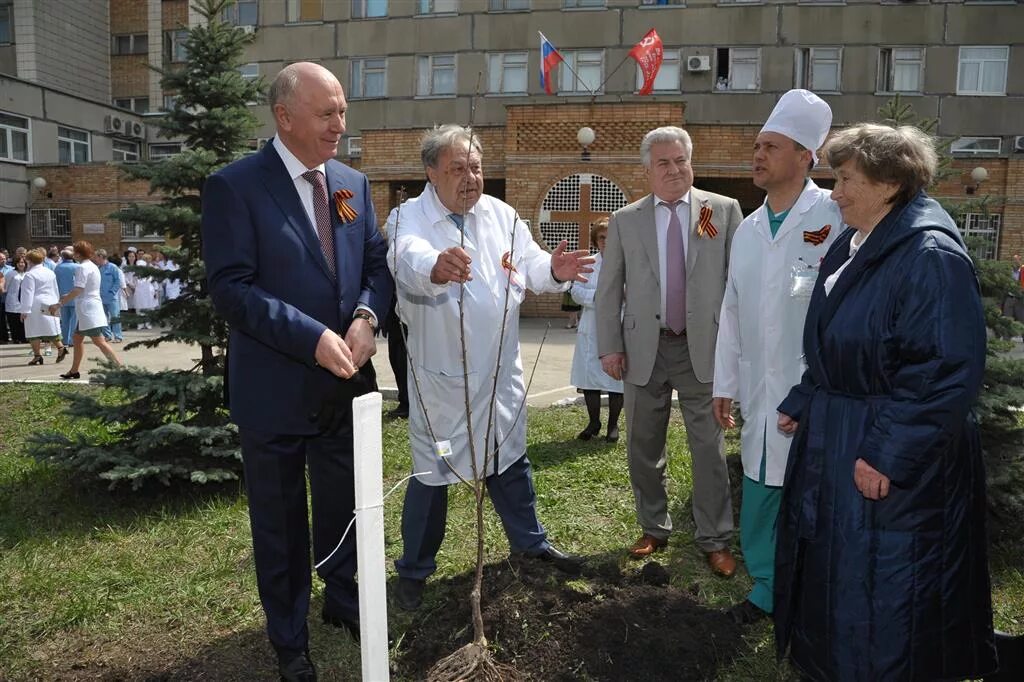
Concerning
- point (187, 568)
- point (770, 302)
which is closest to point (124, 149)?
point (187, 568)

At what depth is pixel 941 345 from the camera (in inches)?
86.5

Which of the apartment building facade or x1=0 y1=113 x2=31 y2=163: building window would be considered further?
x1=0 y1=113 x2=31 y2=163: building window

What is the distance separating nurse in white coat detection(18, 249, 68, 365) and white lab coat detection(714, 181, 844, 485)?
11599 millimetres

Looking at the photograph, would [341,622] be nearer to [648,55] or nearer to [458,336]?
[458,336]

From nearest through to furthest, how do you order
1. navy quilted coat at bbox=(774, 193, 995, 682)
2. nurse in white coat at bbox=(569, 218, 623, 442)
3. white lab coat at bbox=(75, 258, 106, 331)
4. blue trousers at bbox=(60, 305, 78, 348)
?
navy quilted coat at bbox=(774, 193, 995, 682)
nurse in white coat at bbox=(569, 218, 623, 442)
white lab coat at bbox=(75, 258, 106, 331)
blue trousers at bbox=(60, 305, 78, 348)

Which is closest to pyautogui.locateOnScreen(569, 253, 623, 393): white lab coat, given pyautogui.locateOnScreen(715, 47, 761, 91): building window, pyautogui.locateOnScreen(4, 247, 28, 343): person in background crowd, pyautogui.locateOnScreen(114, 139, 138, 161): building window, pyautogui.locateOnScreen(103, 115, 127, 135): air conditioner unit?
pyautogui.locateOnScreen(4, 247, 28, 343): person in background crowd

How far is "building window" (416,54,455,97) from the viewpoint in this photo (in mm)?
26859

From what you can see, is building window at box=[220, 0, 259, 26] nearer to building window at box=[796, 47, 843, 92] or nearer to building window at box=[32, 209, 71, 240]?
building window at box=[32, 209, 71, 240]

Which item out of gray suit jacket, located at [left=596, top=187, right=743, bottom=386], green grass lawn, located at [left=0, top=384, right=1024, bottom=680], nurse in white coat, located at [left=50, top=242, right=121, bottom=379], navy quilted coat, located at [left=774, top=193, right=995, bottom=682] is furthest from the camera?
nurse in white coat, located at [left=50, top=242, right=121, bottom=379]

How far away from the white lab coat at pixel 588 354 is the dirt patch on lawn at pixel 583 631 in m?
3.47

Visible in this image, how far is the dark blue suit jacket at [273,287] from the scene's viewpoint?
9.06 feet

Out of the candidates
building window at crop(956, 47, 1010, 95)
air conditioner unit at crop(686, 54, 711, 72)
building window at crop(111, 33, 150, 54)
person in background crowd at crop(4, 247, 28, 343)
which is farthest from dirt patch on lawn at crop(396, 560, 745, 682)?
building window at crop(111, 33, 150, 54)

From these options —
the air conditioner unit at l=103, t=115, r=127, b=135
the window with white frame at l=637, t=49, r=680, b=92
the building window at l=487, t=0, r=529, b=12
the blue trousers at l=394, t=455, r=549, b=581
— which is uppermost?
the building window at l=487, t=0, r=529, b=12

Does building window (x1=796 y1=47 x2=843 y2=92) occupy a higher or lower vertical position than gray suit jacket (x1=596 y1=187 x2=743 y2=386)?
higher
